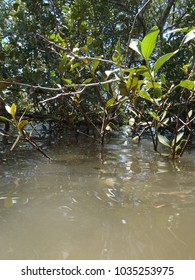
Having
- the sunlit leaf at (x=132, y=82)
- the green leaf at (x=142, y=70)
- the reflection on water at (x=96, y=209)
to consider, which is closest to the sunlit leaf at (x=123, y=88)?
the sunlit leaf at (x=132, y=82)

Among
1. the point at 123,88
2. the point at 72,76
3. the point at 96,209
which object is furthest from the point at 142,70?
the point at 72,76

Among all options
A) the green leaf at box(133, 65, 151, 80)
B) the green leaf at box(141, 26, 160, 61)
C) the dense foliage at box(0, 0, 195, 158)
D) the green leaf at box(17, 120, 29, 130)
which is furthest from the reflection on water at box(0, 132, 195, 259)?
the green leaf at box(141, 26, 160, 61)

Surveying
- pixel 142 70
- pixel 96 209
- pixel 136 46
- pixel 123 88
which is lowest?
pixel 96 209

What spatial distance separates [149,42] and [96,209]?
3.11ft

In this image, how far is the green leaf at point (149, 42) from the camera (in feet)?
5.92

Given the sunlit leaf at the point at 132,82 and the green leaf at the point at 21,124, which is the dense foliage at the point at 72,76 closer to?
the green leaf at the point at 21,124

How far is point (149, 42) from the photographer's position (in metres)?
1.84

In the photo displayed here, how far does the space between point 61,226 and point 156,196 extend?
2.08 ft

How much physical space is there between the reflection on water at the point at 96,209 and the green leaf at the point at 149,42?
2.66 feet

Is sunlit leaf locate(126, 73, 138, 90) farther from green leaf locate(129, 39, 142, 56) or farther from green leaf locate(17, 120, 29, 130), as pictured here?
green leaf locate(17, 120, 29, 130)

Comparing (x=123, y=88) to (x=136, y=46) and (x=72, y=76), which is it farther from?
(x=72, y=76)

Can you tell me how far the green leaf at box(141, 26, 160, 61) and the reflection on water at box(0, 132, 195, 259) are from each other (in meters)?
0.81

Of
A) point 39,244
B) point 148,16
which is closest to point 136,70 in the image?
point 39,244

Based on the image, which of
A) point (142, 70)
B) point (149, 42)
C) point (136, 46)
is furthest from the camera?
point (142, 70)
